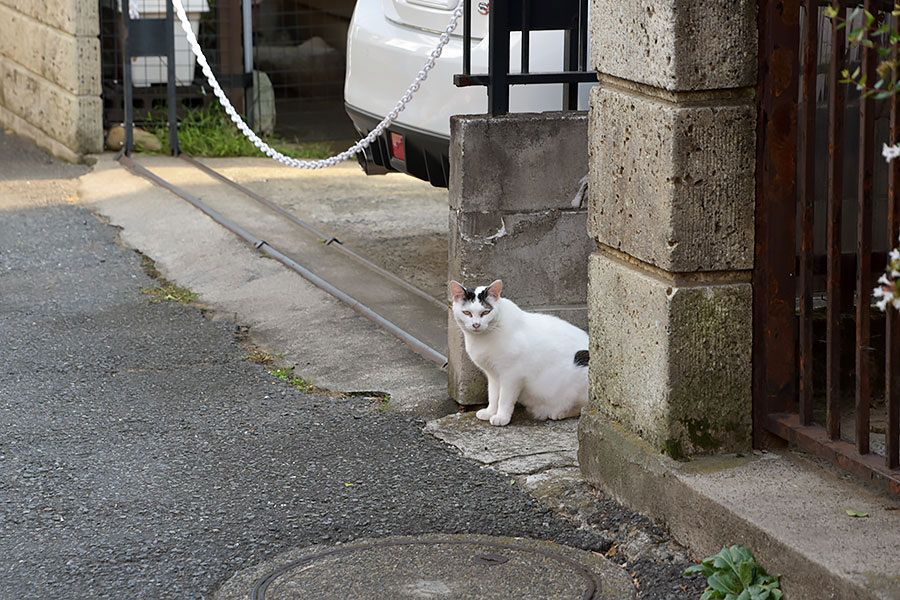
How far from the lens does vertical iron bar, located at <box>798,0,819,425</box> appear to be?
334 cm

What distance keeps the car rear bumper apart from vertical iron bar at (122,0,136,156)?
12.1 ft

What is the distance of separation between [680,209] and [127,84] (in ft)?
23.4

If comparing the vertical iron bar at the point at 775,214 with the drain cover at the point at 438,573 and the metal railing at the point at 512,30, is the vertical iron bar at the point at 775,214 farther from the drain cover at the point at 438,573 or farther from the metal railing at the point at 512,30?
the metal railing at the point at 512,30

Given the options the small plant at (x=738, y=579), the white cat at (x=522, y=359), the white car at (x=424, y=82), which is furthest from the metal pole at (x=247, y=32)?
the small plant at (x=738, y=579)

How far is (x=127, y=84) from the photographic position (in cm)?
974

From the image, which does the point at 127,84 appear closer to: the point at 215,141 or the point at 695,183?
the point at 215,141

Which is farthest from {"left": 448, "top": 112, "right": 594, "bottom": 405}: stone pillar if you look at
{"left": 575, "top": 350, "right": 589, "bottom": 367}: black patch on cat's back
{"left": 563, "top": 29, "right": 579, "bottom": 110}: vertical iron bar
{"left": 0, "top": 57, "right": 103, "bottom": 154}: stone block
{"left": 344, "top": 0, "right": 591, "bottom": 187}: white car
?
{"left": 0, "top": 57, "right": 103, "bottom": 154}: stone block

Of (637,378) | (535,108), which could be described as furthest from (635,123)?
(535,108)

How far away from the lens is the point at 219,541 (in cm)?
376

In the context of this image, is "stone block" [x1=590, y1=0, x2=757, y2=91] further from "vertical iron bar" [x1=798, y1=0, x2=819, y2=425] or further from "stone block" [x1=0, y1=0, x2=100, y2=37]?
"stone block" [x1=0, y1=0, x2=100, y2=37]

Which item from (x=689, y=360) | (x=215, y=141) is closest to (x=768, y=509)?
(x=689, y=360)

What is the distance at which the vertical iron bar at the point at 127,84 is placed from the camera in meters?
9.66

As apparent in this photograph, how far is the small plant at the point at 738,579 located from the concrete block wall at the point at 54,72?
7.90 metres

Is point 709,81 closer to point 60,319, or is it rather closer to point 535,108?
point 535,108
